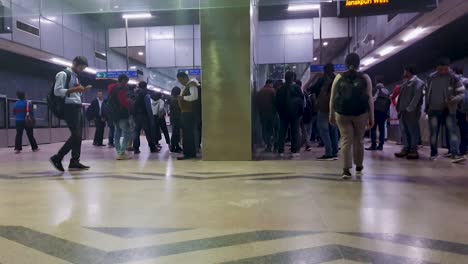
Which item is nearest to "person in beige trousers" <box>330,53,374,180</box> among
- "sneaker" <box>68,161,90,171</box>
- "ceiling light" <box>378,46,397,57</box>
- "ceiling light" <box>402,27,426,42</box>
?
"sneaker" <box>68,161,90,171</box>

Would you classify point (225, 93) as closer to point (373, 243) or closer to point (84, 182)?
point (84, 182)

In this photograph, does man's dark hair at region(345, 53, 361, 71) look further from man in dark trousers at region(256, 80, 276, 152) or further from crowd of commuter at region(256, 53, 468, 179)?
man in dark trousers at region(256, 80, 276, 152)

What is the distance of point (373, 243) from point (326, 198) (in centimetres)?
119

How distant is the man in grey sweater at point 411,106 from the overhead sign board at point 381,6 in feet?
4.46

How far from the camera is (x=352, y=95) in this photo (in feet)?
14.2

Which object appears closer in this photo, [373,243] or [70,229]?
[373,243]

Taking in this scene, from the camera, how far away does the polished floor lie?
6.79 ft

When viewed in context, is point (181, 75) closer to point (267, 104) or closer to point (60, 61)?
point (267, 104)

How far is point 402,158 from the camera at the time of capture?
6.78 meters

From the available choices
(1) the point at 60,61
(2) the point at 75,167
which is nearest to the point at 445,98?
(2) the point at 75,167

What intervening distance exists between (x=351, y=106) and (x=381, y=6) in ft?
12.9

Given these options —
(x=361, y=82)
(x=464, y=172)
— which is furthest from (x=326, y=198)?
(x=464, y=172)

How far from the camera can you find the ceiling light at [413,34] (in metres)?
9.64

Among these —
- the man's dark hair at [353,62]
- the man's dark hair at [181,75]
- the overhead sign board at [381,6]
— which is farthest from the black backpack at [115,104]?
the overhead sign board at [381,6]
